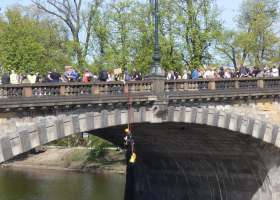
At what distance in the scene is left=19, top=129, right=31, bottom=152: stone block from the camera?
1789 cm

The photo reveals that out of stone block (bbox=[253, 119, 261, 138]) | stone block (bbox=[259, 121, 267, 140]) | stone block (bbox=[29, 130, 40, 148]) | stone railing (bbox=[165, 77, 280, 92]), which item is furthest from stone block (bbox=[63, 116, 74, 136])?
stone block (bbox=[259, 121, 267, 140])

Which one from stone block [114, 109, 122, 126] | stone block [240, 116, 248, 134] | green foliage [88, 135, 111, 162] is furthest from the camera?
green foliage [88, 135, 111, 162]

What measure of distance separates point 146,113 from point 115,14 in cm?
2058

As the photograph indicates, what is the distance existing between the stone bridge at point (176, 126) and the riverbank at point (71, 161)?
10466mm

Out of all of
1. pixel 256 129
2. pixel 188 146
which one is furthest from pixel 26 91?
pixel 188 146

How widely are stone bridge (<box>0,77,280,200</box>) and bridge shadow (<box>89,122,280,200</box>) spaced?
0.06 metres

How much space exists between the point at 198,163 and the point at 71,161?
19.8 meters

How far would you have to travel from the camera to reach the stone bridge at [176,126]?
1855 cm

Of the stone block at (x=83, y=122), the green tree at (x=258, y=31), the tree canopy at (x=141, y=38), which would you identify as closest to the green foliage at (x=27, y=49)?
the tree canopy at (x=141, y=38)

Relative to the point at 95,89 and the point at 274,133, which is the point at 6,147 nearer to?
the point at 95,89

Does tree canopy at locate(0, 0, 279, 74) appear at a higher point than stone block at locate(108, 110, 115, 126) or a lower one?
higher

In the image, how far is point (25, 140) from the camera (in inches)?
708

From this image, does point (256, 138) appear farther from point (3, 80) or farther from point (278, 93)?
point (3, 80)

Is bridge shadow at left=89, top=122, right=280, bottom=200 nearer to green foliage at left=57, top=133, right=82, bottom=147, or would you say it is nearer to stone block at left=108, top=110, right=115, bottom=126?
stone block at left=108, top=110, right=115, bottom=126
